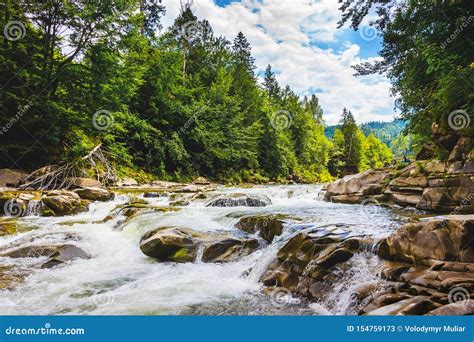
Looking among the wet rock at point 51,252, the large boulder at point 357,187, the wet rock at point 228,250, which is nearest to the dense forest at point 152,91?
the large boulder at point 357,187

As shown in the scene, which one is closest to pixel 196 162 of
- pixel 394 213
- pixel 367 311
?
pixel 394 213

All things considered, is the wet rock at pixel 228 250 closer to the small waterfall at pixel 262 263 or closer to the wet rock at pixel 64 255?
the small waterfall at pixel 262 263

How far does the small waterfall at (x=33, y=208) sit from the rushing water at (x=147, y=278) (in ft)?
5.67

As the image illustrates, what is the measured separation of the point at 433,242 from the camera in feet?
15.6

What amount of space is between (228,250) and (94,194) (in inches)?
356

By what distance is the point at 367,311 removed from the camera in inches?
163

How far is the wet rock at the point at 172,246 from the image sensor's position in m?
7.10

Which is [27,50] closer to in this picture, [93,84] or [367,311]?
[93,84]

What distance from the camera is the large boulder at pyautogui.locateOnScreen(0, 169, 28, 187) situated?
13.8 metres

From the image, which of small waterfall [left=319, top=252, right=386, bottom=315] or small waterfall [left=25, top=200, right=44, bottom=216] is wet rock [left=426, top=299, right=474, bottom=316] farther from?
small waterfall [left=25, top=200, right=44, bottom=216]

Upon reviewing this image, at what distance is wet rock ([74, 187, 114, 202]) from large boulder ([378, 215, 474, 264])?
39.2 ft

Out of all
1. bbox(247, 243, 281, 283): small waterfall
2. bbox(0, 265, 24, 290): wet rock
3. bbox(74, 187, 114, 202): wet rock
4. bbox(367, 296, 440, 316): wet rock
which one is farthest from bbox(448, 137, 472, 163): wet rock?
bbox(74, 187, 114, 202): wet rock

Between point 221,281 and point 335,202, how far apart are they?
9172 millimetres

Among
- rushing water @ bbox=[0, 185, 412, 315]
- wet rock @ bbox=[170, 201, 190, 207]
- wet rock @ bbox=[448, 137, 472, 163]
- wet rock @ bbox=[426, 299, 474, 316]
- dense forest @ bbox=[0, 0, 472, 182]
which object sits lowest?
rushing water @ bbox=[0, 185, 412, 315]
